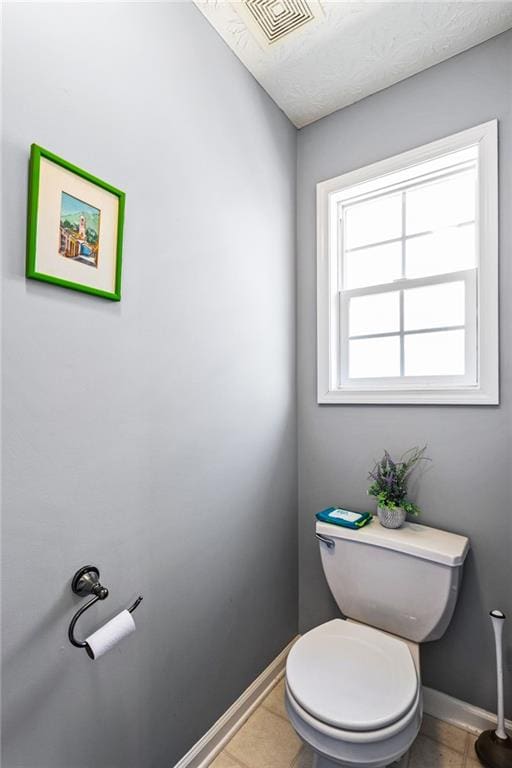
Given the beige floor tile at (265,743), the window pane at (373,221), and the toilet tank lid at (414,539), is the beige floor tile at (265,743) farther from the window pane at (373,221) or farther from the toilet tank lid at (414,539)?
the window pane at (373,221)

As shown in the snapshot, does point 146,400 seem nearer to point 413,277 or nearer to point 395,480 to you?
point 395,480

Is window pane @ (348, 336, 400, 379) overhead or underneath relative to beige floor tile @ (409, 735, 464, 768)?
overhead

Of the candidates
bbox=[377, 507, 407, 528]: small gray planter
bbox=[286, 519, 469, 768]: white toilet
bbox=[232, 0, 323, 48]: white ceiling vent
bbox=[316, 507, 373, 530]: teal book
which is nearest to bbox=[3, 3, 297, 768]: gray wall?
bbox=[232, 0, 323, 48]: white ceiling vent

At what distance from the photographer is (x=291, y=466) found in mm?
1746

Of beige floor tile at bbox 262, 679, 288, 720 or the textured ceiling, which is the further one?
beige floor tile at bbox 262, 679, 288, 720

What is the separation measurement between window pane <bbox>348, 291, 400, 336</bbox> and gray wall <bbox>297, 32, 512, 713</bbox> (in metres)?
0.21

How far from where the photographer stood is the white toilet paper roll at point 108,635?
0.81 m

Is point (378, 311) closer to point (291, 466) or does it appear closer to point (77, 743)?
point (291, 466)

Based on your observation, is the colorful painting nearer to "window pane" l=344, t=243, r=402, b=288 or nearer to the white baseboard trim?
"window pane" l=344, t=243, r=402, b=288

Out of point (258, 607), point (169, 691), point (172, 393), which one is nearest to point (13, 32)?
point (172, 393)

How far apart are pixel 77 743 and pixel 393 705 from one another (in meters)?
0.79

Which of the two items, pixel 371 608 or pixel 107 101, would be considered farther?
pixel 371 608

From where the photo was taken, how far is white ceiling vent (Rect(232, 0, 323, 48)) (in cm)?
122

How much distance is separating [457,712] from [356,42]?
2543mm
